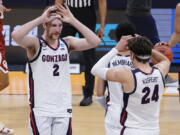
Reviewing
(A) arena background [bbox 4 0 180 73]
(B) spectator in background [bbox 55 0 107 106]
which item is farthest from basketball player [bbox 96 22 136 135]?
(A) arena background [bbox 4 0 180 73]

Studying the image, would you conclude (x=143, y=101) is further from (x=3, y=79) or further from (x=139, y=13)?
(x=139, y=13)

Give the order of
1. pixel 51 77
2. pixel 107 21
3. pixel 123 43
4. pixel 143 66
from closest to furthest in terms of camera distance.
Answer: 1. pixel 143 66
2. pixel 123 43
3. pixel 51 77
4. pixel 107 21

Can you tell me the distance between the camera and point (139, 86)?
5.11 m

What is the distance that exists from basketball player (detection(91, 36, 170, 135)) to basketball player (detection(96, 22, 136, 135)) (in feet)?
1.92

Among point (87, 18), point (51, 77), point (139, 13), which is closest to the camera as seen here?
point (51, 77)

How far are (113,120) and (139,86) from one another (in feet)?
3.38

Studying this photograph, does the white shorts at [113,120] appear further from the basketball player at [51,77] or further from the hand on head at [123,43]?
the hand on head at [123,43]

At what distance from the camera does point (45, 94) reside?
5844 mm

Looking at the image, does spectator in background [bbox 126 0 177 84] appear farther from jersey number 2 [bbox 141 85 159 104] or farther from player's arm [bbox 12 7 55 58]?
jersey number 2 [bbox 141 85 159 104]

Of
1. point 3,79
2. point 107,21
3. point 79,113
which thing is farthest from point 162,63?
point 107,21

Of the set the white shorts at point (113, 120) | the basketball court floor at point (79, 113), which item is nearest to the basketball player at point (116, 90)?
the white shorts at point (113, 120)

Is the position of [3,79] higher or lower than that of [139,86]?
lower

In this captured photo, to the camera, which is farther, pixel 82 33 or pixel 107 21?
pixel 107 21

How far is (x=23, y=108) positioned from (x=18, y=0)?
3.32 meters
